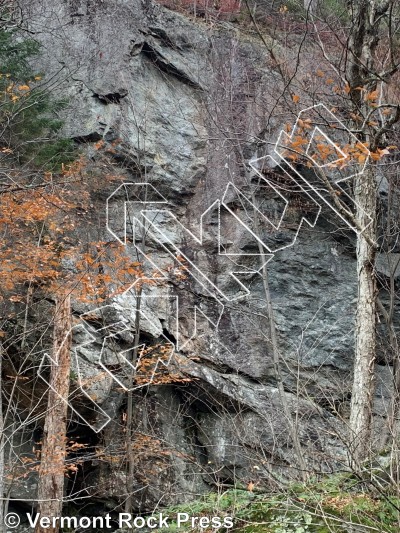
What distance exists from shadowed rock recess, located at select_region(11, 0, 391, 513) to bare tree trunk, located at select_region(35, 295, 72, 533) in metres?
0.83

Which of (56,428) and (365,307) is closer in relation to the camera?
(365,307)

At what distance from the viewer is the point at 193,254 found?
13.4 m

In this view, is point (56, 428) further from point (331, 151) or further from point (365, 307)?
point (331, 151)

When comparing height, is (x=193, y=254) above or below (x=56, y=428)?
above

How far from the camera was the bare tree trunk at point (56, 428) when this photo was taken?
29.9 ft

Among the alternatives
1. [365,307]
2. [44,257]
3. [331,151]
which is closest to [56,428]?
[44,257]

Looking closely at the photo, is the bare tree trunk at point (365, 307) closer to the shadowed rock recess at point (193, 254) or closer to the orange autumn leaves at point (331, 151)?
the orange autumn leaves at point (331, 151)

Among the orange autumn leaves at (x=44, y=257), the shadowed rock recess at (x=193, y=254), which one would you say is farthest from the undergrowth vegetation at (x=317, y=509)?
the shadowed rock recess at (x=193, y=254)

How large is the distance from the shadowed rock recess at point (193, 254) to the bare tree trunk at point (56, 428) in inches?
32.7

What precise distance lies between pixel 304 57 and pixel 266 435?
7.77 meters

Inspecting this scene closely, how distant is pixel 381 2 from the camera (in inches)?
276

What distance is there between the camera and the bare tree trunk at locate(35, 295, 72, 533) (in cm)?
912

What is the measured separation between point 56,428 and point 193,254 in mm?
5097

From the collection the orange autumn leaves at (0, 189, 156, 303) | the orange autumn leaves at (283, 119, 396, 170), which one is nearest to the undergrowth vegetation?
the orange autumn leaves at (283, 119, 396, 170)
